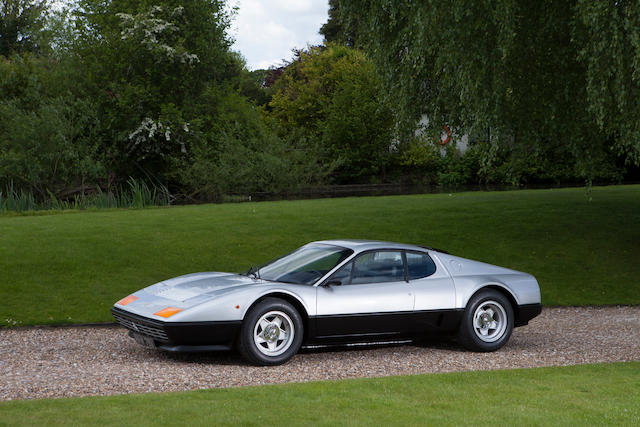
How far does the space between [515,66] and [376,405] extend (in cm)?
855

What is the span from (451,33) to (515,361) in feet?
18.6

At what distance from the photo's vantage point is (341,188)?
37969 mm

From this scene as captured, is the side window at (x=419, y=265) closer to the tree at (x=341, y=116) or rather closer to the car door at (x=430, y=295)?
the car door at (x=430, y=295)

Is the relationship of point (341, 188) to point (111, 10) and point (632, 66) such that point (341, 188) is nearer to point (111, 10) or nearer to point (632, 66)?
point (111, 10)

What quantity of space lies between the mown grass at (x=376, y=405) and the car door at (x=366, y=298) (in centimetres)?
138

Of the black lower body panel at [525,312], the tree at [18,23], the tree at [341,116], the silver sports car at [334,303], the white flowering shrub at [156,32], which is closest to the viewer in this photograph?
the silver sports car at [334,303]

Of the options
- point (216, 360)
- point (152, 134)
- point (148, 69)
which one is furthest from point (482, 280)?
point (148, 69)

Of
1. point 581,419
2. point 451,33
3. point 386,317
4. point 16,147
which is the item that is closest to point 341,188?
point 16,147

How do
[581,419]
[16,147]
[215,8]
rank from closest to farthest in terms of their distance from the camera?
1. [581,419]
2. [16,147]
3. [215,8]

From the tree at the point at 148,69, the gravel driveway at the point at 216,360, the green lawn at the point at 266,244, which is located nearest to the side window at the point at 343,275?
the gravel driveway at the point at 216,360

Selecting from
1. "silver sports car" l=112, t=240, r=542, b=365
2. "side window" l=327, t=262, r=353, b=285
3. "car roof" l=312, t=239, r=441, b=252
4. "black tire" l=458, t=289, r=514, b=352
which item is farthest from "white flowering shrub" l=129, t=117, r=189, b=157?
"black tire" l=458, t=289, r=514, b=352

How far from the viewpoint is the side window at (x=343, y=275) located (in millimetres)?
8078

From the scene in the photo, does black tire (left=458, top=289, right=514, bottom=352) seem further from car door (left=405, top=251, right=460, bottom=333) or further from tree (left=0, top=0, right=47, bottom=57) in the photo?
tree (left=0, top=0, right=47, bottom=57)

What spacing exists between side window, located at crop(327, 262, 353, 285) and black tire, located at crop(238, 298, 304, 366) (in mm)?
646
